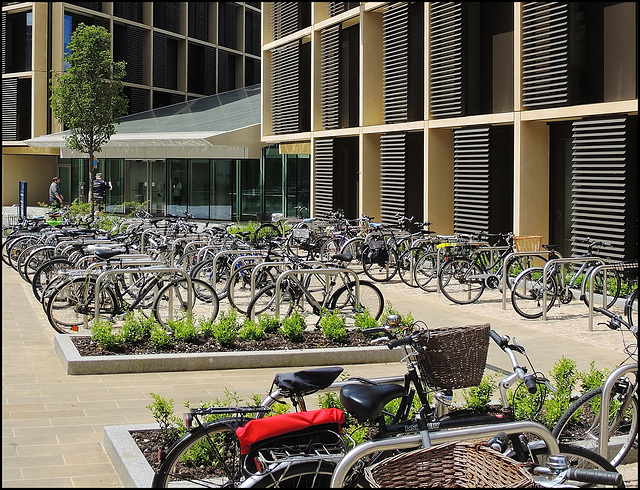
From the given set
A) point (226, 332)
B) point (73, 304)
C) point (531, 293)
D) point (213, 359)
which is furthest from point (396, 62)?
point (213, 359)

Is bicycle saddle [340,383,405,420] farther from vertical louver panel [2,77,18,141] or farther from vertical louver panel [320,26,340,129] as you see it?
vertical louver panel [2,77,18,141]

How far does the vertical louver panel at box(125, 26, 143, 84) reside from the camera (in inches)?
1715

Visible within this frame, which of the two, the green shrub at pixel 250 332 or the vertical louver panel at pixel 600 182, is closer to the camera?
the green shrub at pixel 250 332

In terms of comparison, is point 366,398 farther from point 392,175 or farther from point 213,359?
point 392,175

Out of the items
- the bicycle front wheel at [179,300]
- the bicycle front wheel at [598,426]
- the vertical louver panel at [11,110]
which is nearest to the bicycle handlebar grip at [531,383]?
the bicycle front wheel at [598,426]

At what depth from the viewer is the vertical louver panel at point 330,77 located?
24.1 meters

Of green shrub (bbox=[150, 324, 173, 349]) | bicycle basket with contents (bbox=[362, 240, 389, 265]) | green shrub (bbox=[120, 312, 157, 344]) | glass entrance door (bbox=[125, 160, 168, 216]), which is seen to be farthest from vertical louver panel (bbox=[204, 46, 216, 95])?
green shrub (bbox=[150, 324, 173, 349])

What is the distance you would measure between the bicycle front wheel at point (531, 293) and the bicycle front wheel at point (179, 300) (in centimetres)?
414

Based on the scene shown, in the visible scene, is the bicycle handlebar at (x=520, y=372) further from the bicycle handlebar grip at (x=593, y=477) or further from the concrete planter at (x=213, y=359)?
the concrete planter at (x=213, y=359)

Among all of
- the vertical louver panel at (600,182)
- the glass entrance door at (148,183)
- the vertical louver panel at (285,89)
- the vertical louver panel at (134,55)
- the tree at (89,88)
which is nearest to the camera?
the vertical louver panel at (600,182)

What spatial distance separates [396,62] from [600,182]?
7.70m

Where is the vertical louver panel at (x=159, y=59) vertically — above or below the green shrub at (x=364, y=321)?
above

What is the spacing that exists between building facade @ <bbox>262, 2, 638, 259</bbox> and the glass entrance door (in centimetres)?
1242

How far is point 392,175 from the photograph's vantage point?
20.9m
